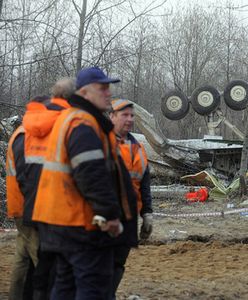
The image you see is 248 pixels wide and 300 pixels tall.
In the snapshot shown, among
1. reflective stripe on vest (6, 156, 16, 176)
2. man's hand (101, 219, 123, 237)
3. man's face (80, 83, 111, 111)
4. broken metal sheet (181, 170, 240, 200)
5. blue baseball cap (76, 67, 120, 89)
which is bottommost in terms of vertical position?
broken metal sheet (181, 170, 240, 200)

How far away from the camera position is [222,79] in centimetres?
3503

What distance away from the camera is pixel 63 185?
309 centimetres

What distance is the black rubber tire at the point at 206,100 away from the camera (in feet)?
58.4

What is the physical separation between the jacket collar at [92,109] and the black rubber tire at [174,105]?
14.8 m

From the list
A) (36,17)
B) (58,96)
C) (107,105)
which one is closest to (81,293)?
(107,105)

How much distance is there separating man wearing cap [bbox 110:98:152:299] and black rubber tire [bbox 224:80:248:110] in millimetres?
13981

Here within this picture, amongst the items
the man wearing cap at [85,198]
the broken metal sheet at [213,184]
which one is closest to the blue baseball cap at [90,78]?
the man wearing cap at [85,198]

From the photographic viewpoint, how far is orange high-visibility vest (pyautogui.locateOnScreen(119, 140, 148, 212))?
4262 mm

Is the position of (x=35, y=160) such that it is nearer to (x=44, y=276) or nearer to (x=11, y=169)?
(x=11, y=169)

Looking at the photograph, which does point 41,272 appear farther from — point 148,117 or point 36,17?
point 148,117

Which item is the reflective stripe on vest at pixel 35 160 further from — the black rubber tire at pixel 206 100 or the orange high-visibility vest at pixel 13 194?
the black rubber tire at pixel 206 100

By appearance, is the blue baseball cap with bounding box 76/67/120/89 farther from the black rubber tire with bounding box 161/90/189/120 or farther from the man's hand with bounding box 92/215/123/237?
the black rubber tire with bounding box 161/90/189/120

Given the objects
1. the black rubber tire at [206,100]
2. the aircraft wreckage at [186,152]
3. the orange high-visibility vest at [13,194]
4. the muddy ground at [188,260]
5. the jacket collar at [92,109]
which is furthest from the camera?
the black rubber tire at [206,100]

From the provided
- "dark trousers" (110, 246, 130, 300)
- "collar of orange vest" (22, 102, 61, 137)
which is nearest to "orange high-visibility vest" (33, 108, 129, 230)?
"collar of orange vest" (22, 102, 61, 137)
